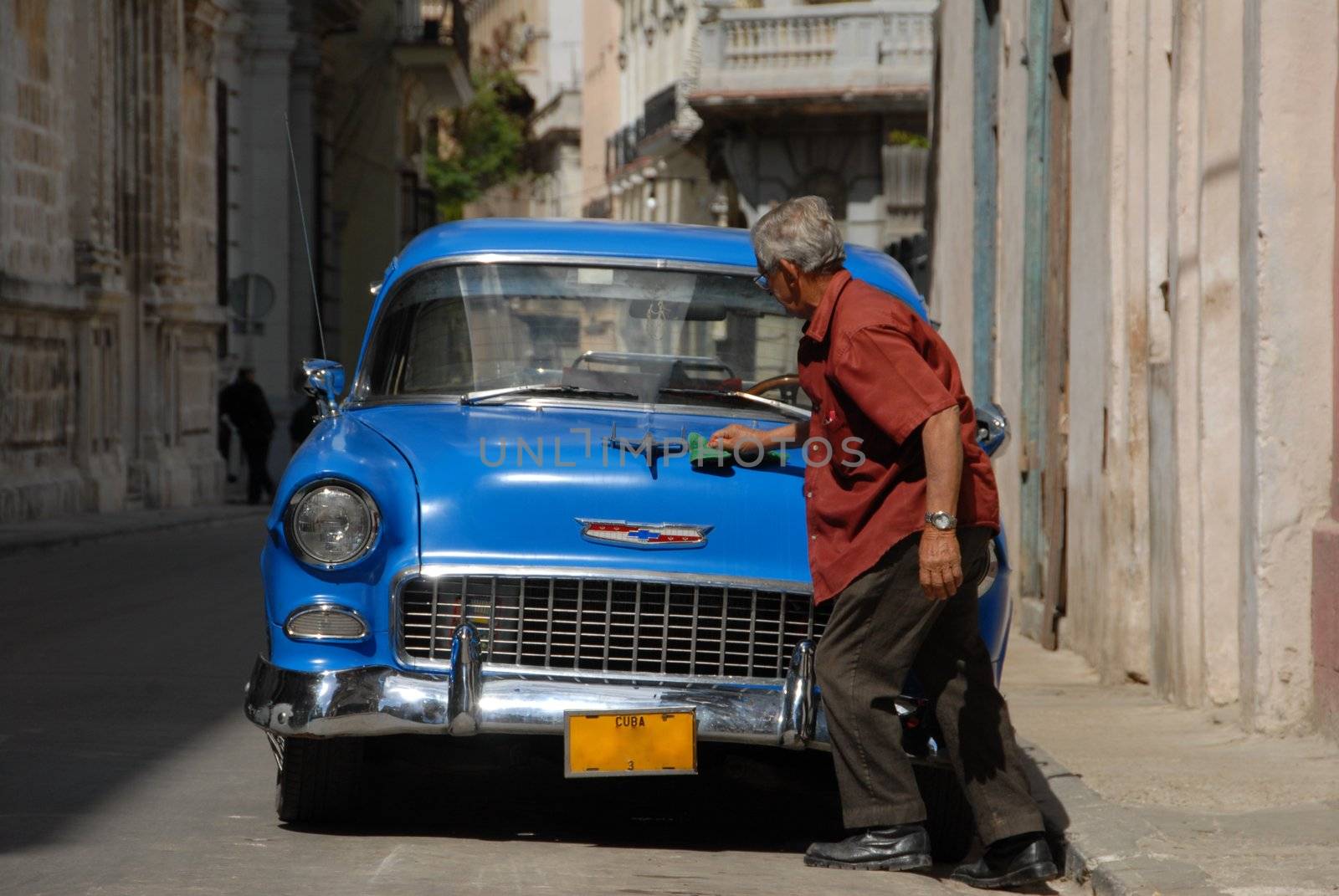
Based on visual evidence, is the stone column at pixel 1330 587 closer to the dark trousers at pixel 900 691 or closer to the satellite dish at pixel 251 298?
the dark trousers at pixel 900 691

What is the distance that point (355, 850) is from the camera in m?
5.96

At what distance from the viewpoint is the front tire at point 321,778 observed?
20.2 feet

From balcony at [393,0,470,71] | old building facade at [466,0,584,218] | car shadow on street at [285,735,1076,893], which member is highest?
old building facade at [466,0,584,218]

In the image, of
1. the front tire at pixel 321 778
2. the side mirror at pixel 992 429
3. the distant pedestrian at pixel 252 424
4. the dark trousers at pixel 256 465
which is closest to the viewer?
the front tire at pixel 321 778

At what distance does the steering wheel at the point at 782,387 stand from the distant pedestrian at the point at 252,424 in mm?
21764

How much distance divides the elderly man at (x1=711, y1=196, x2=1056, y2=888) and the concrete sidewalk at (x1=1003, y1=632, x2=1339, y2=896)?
14.0 inches

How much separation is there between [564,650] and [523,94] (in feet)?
245

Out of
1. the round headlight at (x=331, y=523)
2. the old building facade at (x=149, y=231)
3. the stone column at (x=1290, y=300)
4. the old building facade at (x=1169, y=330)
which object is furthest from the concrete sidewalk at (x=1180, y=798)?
the old building facade at (x=149, y=231)

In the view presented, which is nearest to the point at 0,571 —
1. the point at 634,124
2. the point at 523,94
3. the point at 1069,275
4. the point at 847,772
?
the point at 1069,275

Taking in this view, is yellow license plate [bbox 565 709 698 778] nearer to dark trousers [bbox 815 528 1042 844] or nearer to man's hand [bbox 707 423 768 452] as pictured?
dark trousers [bbox 815 528 1042 844]

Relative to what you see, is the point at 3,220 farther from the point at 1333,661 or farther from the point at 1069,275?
the point at 1333,661

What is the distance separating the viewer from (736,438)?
6047 mm

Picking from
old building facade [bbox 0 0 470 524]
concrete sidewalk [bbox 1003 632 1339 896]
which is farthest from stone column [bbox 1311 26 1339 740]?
old building facade [bbox 0 0 470 524]

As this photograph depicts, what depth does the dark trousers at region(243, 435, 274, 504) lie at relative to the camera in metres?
28.2
